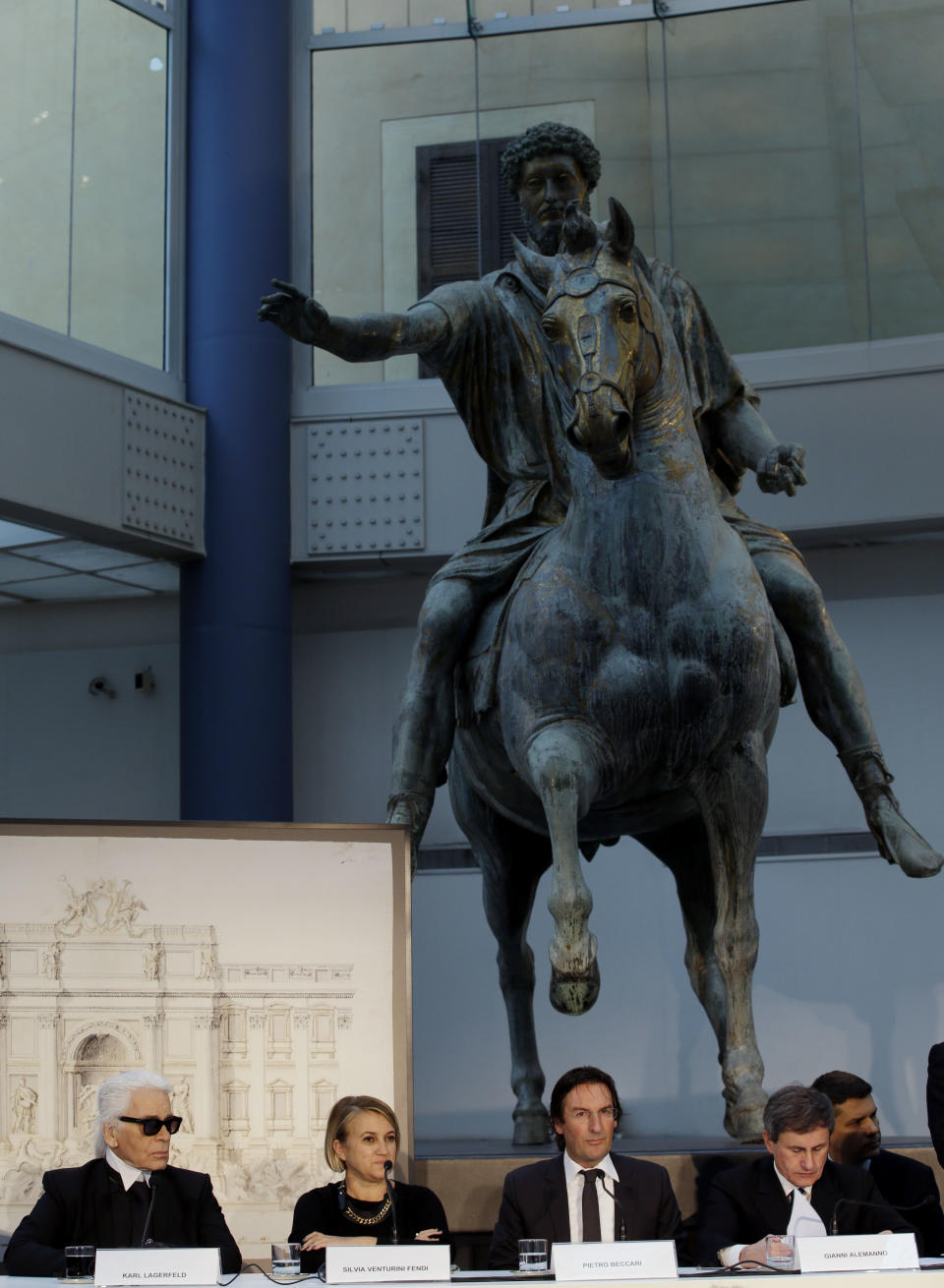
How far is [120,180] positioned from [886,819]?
7274mm

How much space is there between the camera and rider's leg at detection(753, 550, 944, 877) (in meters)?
5.06

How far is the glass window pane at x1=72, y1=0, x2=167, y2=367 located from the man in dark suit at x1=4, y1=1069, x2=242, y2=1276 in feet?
22.7

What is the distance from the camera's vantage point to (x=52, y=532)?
9.94 m

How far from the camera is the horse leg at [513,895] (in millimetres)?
5703

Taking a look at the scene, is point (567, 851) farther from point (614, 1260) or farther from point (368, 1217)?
point (614, 1260)

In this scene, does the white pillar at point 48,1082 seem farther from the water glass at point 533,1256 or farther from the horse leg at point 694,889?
the horse leg at point 694,889

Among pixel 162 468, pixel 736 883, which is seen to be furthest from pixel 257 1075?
pixel 162 468

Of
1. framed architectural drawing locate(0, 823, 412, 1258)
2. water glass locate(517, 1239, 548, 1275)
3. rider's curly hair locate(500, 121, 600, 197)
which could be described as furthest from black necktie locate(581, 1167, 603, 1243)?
rider's curly hair locate(500, 121, 600, 197)

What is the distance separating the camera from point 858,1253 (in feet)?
10.3

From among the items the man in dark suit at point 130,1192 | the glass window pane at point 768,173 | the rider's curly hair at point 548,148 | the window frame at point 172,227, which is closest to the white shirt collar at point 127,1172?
the man in dark suit at point 130,1192

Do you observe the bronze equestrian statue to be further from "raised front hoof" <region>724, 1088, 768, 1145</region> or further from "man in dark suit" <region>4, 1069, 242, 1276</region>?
"man in dark suit" <region>4, 1069, 242, 1276</region>

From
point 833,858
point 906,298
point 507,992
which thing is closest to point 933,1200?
point 507,992

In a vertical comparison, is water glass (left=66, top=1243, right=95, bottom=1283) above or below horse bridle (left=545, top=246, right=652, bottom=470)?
below

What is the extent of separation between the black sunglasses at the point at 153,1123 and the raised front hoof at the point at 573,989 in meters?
0.99
